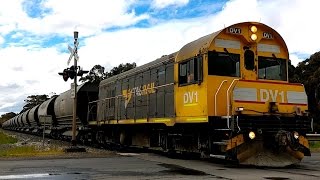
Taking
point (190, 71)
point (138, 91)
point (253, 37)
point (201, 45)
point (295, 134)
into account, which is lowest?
point (295, 134)

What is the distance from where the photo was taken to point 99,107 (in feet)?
78.4

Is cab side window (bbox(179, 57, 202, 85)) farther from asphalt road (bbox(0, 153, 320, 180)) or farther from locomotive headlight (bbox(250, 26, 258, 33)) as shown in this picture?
asphalt road (bbox(0, 153, 320, 180))

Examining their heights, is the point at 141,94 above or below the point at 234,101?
above

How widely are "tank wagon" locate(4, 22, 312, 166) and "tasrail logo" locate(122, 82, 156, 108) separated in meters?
0.53

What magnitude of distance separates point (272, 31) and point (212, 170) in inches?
214

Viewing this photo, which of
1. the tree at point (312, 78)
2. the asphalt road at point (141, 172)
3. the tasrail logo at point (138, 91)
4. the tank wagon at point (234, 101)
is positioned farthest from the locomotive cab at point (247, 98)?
the tree at point (312, 78)

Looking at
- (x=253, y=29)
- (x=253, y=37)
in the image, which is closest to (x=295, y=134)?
(x=253, y=37)

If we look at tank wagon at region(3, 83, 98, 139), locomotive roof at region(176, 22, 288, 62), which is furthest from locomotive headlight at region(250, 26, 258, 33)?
tank wagon at region(3, 83, 98, 139)

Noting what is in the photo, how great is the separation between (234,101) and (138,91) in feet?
23.8

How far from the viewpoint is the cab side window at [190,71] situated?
533 inches

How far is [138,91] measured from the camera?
1894cm

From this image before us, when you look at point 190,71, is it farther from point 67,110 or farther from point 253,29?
point 67,110

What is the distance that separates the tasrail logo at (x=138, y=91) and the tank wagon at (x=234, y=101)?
20.9 inches

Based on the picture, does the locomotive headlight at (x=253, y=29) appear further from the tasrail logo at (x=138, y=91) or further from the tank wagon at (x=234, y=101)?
the tasrail logo at (x=138, y=91)
